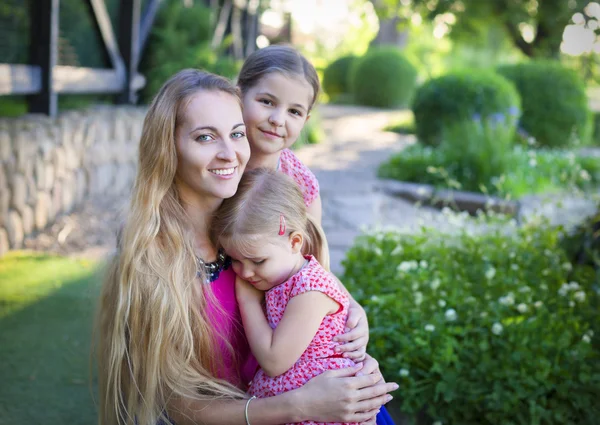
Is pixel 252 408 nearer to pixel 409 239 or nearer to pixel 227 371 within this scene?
pixel 227 371

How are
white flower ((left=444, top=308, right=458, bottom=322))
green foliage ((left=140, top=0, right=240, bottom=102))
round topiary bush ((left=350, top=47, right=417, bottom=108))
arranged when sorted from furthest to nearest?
round topiary bush ((left=350, top=47, right=417, bottom=108))
green foliage ((left=140, top=0, right=240, bottom=102))
white flower ((left=444, top=308, right=458, bottom=322))

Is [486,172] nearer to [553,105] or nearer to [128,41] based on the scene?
[128,41]

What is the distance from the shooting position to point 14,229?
15.1ft

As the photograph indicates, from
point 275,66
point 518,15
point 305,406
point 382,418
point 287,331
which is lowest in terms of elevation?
point 518,15

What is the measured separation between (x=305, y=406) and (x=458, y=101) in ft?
27.3

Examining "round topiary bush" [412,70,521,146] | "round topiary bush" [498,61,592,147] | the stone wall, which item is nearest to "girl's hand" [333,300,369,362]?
the stone wall

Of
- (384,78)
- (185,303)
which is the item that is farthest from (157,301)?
(384,78)

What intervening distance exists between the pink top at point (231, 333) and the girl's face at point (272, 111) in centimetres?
48

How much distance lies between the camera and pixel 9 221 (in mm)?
4543

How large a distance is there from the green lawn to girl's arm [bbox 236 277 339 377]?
2.20ft

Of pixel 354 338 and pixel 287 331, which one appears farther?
pixel 354 338

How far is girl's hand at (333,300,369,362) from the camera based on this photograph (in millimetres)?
1895

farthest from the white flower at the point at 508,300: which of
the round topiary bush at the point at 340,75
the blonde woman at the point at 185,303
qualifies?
the round topiary bush at the point at 340,75

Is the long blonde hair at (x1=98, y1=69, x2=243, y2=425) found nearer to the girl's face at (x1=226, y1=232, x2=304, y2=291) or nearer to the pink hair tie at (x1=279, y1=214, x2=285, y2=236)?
the girl's face at (x1=226, y1=232, x2=304, y2=291)
